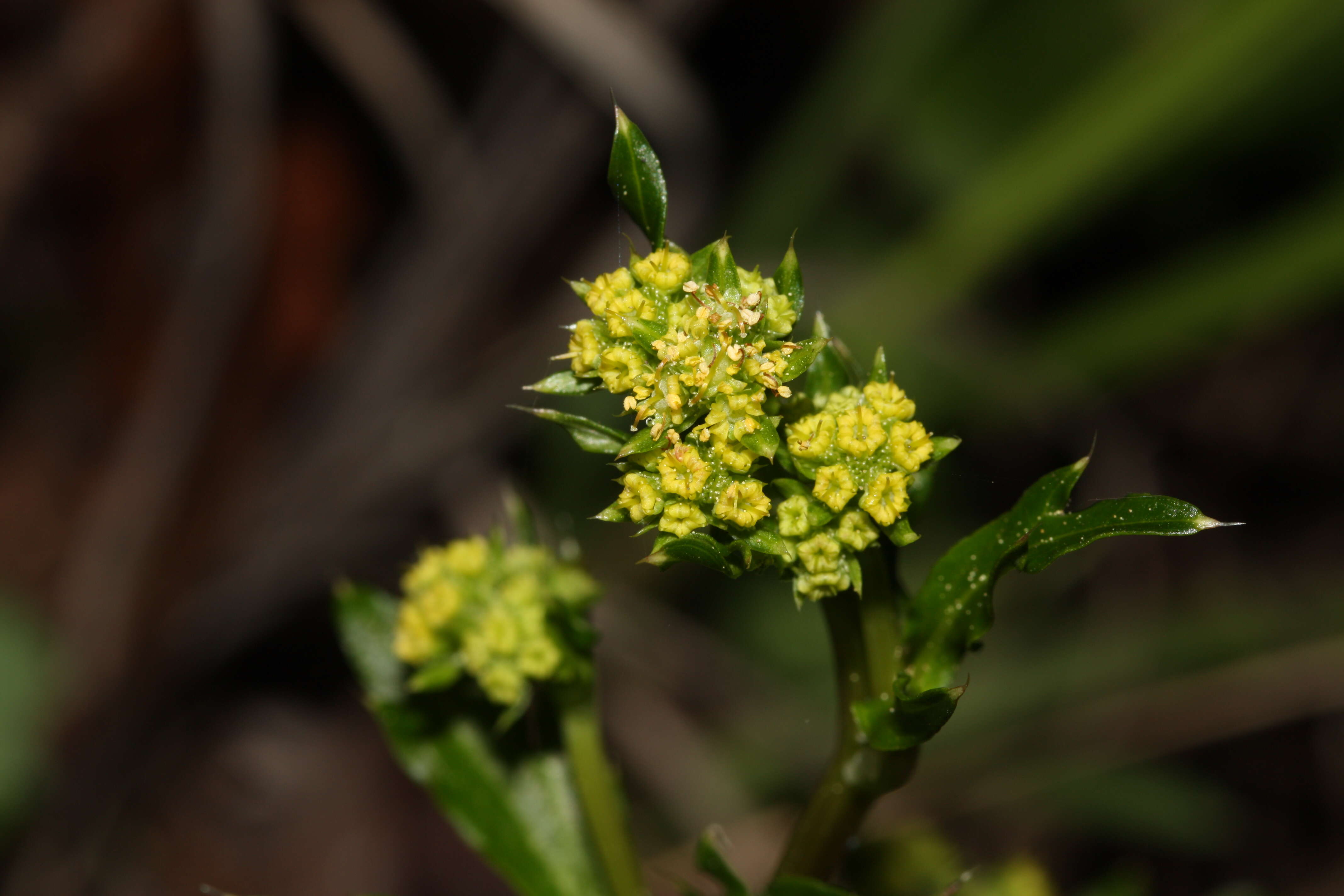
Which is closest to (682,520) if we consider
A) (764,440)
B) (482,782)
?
(764,440)

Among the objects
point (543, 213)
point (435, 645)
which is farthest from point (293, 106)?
point (435, 645)

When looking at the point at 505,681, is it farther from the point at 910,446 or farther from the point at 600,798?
the point at 910,446

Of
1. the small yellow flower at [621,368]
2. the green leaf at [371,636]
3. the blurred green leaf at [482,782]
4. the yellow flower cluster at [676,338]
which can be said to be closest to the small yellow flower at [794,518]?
the yellow flower cluster at [676,338]

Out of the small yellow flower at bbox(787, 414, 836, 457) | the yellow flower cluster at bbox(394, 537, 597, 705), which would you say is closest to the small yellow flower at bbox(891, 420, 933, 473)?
the small yellow flower at bbox(787, 414, 836, 457)

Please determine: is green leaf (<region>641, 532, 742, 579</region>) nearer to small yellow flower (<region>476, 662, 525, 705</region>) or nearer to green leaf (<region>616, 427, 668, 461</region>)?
green leaf (<region>616, 427, 668, 461</region>)

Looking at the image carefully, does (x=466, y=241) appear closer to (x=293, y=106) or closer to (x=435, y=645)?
(x=293, y=106)

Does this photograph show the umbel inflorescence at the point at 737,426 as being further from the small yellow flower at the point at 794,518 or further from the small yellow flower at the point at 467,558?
the small yellow flower at the point at 467,558

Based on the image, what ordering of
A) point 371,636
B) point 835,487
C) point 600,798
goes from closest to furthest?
point 835,487 < point 600,798 < point 371,636
